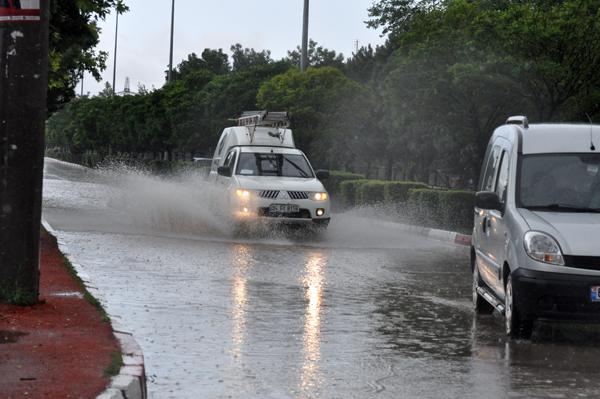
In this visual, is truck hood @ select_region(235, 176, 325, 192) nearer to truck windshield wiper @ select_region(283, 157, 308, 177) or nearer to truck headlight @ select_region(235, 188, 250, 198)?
truck headlight @ select_region(235, 188, 250, 198)

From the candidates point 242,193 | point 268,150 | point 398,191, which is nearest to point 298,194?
point 242,193

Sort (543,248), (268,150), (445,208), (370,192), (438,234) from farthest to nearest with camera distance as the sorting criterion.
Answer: (370,192) < (445,208) < (438,234) < (268,150) < (543,248)

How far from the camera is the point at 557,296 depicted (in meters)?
9.81

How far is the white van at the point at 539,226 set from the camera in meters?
9.83

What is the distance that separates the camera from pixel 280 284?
579 inches

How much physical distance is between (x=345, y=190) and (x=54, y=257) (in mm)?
20569

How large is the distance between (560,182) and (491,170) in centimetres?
147

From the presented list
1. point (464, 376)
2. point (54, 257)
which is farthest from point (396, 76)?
point (464, 376)

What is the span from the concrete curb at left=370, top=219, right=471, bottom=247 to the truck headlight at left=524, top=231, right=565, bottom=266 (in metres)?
12.5

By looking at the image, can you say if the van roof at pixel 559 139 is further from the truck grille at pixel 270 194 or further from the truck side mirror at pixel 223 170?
the truck side mirror at pixel 223 170

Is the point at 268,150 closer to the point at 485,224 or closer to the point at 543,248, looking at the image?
the point at 485,224

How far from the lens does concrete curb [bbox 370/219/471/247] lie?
23156 millimetres

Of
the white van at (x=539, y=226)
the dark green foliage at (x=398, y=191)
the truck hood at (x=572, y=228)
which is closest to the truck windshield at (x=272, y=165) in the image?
the dark green foliage at (x=398, y=191)

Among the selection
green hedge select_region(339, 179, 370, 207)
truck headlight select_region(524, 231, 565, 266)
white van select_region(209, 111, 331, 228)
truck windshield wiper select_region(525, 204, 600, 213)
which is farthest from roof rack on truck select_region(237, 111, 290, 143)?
truck headlight select_region(524, 231, 565, 266)
